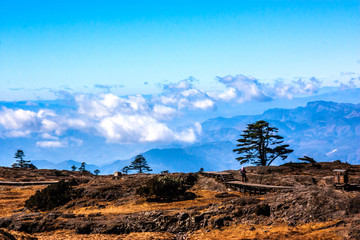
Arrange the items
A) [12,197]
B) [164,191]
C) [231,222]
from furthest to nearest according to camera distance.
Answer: [12,197], [164,191], [231,222]

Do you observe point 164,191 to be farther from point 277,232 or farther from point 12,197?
point 12,197

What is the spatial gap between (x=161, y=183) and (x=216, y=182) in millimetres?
9672

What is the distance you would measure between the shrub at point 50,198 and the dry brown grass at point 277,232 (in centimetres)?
1959

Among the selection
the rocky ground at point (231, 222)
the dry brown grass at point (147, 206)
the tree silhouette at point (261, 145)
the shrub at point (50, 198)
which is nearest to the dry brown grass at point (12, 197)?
the shrub at point (50, 198)

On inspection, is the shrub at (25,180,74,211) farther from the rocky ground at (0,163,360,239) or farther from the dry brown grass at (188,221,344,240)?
the dry brown grass at (188,221,344,240)

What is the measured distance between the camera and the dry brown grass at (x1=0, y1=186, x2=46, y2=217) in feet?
107

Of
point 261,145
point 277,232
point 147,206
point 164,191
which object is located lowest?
point 277,232

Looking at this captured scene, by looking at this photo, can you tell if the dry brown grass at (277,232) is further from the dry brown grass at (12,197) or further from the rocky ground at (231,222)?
the dry brown grass at (12,197)

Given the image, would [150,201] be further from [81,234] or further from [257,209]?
[257,209]

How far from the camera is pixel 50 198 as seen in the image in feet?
109

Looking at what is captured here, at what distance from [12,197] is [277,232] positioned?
3582cm

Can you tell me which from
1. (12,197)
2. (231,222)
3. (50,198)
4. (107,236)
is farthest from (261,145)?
(107,236)

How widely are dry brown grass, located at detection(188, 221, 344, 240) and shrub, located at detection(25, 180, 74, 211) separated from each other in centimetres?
1959

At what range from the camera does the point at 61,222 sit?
78.8 ft
